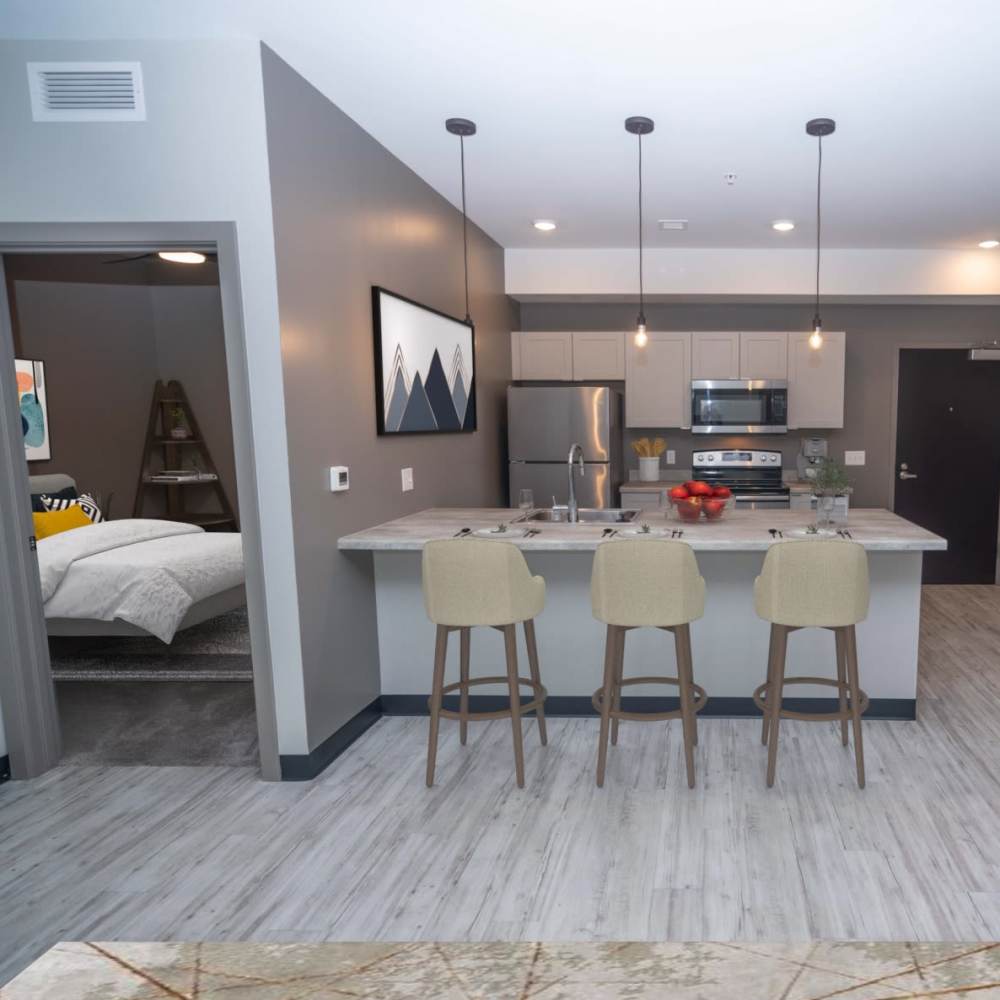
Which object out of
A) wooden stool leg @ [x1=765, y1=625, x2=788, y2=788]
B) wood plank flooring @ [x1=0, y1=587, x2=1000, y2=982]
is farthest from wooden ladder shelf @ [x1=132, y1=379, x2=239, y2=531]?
wooden stool leg @ [x1=765, y1=625, x2=788, y2=788]

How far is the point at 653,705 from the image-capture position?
3484mm

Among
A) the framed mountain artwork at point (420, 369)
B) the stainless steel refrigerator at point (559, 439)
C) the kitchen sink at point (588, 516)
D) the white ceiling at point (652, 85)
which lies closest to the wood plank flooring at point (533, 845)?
the kitchen sink at point (588, 516)

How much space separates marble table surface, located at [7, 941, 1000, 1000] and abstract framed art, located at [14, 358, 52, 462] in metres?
6.06

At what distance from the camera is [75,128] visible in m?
2.61

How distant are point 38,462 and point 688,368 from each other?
17.7 feet

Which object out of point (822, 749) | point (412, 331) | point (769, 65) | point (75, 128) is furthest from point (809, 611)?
point (75, 128)

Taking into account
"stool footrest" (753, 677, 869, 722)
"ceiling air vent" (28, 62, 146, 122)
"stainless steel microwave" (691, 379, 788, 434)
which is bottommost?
"stool footrest" (753, 677, 869, 722)

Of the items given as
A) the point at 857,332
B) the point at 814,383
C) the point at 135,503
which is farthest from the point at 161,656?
the point at 857,332

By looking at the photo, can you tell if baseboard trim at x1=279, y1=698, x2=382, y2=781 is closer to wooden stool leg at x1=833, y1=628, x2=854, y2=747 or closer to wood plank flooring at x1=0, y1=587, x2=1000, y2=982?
wood plank flooring at x1=0, y1=587, x2=1000, y2=982

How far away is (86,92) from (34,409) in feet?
14.0

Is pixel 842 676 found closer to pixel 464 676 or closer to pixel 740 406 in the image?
pixel 464 676

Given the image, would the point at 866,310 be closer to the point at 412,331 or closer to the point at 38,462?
the point at 412,331

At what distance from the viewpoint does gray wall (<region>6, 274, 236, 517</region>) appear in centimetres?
627

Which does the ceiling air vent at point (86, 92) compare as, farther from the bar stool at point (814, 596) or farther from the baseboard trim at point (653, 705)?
the bar stool at point (814, 596)
